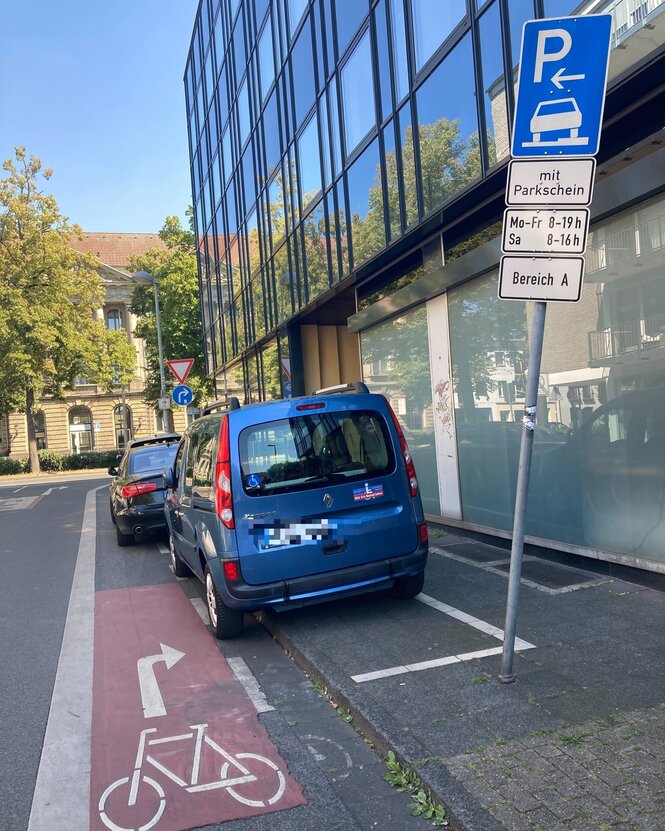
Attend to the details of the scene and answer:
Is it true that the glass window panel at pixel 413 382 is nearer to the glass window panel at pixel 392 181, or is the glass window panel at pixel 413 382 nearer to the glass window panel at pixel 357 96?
the glass window panel at pixel 392 181

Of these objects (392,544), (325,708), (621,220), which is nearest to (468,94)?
(621,220)

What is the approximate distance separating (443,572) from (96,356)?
3683 cm

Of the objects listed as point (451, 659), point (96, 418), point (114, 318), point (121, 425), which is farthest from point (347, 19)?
point (114, 318)

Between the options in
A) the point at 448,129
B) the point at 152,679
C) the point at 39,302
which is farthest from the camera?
the point at 39,302

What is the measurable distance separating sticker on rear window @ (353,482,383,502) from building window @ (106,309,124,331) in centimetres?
5713

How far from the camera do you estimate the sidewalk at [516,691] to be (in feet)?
9.91

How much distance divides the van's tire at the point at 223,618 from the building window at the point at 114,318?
186 ft

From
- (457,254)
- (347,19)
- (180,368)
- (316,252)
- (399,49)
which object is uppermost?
(347,19)

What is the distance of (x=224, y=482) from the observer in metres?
5.65

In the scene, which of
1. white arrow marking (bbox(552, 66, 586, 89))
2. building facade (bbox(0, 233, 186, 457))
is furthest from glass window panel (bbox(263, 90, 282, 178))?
building facade (bbox(0, 233, 186, 457))

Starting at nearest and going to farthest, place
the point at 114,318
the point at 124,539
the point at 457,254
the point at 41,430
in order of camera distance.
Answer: the point at 457,254 → the point at 124,539 → the point at 41,430 → the point at 114,318

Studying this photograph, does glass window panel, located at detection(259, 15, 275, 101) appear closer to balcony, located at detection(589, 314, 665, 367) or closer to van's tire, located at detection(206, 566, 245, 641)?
balcony, located at detection(589, 314, 665, 367)

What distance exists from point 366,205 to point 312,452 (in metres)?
6.36

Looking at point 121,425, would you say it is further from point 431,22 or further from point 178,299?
point 431,22
